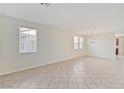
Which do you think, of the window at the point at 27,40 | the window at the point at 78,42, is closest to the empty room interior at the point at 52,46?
the window at the point at 27,40

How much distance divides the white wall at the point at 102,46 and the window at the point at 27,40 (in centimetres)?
662

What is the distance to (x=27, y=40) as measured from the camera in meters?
5.97

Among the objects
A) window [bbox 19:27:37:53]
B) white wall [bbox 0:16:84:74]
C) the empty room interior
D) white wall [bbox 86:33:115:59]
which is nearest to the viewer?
the empty room interior

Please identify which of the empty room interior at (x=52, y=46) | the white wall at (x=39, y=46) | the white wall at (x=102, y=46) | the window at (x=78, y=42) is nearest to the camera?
the empty room interior at (x=52, y=46)

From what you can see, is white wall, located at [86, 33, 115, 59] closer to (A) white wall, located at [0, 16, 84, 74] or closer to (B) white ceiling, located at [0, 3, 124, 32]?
(A) white wall, located at [0, 16, 84, 74]

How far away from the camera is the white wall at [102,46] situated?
999 cm

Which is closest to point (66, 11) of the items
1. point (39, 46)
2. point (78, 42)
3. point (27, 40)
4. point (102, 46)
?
point (27, 40)

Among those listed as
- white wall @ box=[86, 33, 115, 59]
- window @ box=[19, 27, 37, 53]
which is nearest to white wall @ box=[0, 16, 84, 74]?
window @ box=[19, 27, 37, 53]

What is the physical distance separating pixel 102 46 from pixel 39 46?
21.0 ft

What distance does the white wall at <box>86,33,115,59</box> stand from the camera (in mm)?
9992

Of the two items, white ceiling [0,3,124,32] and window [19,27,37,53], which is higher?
white ceiling [0,3,124,32]

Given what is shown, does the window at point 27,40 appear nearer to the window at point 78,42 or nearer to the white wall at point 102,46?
the window at point 78,42

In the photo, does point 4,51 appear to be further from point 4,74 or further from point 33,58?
point 33,58
